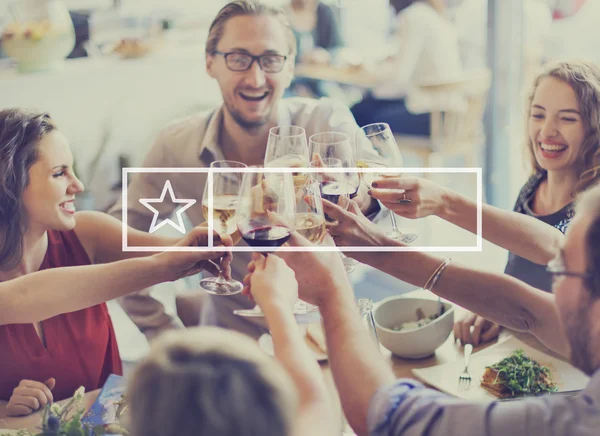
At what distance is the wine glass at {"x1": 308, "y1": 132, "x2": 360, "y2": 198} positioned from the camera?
145cm

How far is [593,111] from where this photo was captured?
171 centimetres

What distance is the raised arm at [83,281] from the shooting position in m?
1.52

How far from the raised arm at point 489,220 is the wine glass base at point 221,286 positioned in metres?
0.40

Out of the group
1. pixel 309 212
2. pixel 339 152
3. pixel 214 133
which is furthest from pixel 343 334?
pixel 214 133

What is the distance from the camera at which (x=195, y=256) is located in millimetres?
1525

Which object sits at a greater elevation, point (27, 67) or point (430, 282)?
point (27, 67)

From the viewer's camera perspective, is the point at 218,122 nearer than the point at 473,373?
No

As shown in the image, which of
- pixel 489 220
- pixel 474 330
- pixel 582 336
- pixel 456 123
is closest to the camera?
pixel 582 336

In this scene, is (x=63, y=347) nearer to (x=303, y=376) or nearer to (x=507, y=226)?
(x=303, y=376)

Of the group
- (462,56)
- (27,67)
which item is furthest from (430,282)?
(27,67)

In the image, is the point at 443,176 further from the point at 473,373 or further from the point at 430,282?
the point at 473,373

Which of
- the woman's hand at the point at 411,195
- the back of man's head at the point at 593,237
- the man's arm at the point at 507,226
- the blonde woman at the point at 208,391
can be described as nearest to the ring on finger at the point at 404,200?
the woman's hand at the point at 411,195

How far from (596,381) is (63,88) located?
1.31m

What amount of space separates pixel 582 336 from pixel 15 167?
1167 mm
